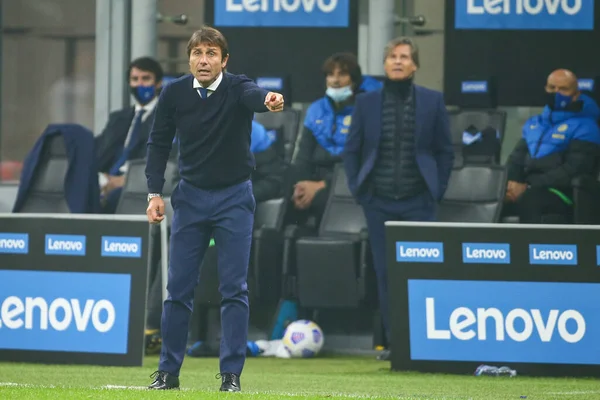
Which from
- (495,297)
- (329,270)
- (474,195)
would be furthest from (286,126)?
(495,297)

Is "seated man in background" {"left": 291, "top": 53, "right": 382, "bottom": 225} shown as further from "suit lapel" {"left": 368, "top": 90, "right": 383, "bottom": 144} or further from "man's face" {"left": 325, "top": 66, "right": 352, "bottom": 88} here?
"suit lapel" {"left": 368, "top": 90, "right": 383, "bottom": 144}

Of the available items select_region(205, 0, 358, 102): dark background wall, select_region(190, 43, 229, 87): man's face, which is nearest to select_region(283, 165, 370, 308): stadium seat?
select_region(205, 0, 358, 102): dark background wall

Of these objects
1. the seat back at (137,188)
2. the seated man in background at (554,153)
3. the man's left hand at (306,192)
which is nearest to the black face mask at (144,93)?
the seat back at (137,188)

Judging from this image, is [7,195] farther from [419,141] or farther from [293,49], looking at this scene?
[419,141]

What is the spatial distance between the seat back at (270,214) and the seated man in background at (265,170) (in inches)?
2.6

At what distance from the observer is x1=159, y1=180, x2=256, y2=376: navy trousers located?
7746 mm

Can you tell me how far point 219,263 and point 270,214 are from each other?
425cm

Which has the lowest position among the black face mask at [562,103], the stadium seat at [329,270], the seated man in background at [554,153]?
the stadium seat at [329,270]

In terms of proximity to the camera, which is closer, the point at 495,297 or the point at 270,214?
the point at 495,297

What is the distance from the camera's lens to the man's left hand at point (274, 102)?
7.24 metres

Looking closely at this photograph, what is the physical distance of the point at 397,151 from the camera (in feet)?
35.0

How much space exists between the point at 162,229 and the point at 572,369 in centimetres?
303

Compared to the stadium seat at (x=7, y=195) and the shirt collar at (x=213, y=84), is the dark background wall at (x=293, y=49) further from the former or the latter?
the shirt collar at (x=213, y=84)

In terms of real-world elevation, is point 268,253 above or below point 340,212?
below
